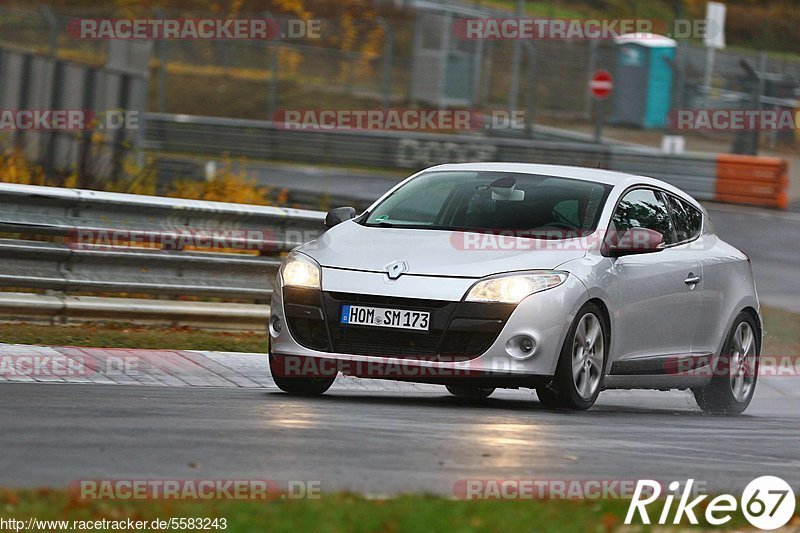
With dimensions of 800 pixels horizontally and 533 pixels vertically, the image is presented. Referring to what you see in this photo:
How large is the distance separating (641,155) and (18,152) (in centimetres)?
1643

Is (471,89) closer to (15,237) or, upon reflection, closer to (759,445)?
(15,237)

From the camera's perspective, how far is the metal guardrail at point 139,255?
462 inches

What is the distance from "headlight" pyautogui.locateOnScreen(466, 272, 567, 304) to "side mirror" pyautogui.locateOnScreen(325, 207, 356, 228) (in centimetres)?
159

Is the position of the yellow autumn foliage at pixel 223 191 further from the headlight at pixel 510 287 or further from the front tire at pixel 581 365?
the headlight at pixel 510 287

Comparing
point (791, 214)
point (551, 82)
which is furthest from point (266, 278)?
point (551, 82)

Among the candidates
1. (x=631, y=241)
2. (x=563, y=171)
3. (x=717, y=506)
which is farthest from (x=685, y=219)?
(x=717, y=506)

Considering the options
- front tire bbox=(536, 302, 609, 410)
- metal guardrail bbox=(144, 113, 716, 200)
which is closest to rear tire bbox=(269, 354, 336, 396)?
front tire bbox=(536, 302, 609, 410)

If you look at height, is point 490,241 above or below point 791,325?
above

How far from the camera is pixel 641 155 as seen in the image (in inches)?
1214

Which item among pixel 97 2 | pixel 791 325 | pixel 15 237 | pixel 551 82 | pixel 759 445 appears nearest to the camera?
pixel 759 445

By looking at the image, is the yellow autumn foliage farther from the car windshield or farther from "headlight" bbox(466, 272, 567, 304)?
"headlight" bbox(466, 272, 567, 304)

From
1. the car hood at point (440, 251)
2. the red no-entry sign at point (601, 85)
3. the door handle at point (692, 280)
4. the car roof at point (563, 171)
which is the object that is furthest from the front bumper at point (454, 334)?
the red no-entry sign at point (601, 85)

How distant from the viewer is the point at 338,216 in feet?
33.2

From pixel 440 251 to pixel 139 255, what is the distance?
152 inches
